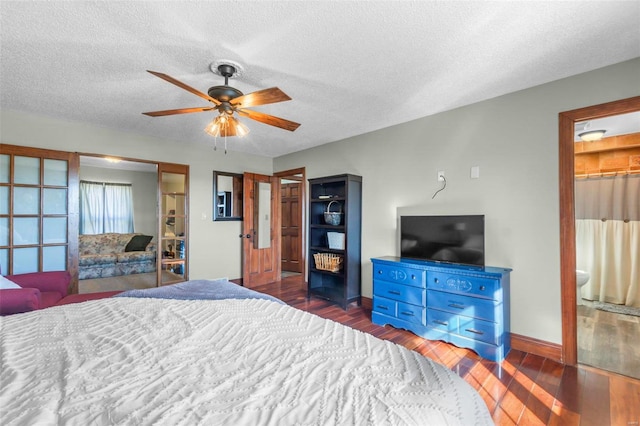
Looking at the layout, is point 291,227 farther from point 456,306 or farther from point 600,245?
point 600,245

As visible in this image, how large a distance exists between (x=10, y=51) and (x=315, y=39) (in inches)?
87.8

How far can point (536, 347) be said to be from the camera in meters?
2.53

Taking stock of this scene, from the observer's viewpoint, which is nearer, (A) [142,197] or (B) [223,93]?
(B) [223,93]

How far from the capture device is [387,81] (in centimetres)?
250

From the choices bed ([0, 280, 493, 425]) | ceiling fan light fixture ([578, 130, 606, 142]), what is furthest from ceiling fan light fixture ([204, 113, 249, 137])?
ceiling fan light fixture ([578, 130, 606, 142])

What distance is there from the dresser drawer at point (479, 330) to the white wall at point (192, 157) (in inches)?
146

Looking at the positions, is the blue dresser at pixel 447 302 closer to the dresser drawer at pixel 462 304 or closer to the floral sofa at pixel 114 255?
the dresser drawer at pixel 462 304

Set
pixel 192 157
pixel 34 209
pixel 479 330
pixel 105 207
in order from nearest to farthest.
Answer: pixel 479 330
pixel 34 209
pixel 192 157
pixel 105 207

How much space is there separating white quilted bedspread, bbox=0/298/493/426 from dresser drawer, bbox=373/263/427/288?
5.70 ft

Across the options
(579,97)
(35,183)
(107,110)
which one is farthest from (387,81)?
(35,183)

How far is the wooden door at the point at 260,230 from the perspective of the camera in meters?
5.00

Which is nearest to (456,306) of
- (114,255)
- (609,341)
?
(609,341)

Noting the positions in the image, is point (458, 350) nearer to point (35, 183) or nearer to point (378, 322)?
point (378, 322)

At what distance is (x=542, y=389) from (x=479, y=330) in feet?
1.86
